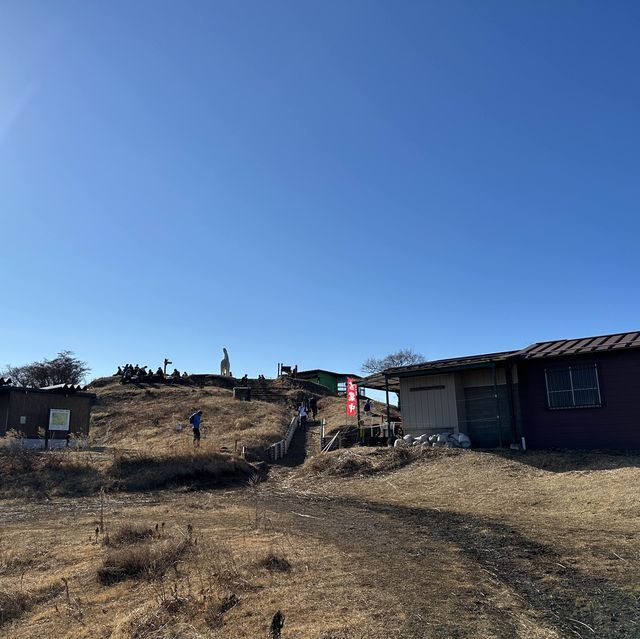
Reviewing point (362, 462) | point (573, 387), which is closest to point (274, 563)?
point (362, 462)

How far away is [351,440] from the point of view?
23703mm

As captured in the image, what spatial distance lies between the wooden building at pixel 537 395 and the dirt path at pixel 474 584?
29.0 feet

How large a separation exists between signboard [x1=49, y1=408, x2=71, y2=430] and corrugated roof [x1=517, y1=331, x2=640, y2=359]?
20844mm

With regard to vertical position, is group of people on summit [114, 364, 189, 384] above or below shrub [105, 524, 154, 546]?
above

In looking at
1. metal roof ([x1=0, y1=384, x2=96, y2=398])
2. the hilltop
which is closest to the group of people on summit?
the hilltop

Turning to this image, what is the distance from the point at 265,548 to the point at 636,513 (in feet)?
22.0

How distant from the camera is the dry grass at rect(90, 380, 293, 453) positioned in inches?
A: 1022

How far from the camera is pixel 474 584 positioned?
5801mm

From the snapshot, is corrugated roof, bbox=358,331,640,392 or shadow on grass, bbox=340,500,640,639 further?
corrugated roof, bbox=358,331,640,392

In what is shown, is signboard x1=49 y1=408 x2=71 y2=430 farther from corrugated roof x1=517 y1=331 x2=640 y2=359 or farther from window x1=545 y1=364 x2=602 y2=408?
window x1=545 y1=364 x2=602 y2=408

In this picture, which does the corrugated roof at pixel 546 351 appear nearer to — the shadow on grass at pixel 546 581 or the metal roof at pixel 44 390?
the shadow on grass at pixel 546 581

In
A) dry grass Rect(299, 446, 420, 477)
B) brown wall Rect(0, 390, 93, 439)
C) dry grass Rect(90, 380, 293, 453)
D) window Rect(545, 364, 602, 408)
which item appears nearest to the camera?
window Rect(545, 364, 602, 408)

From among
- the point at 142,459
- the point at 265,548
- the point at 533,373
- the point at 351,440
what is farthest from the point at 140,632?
the point at 351,440

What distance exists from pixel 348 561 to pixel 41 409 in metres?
23.7
